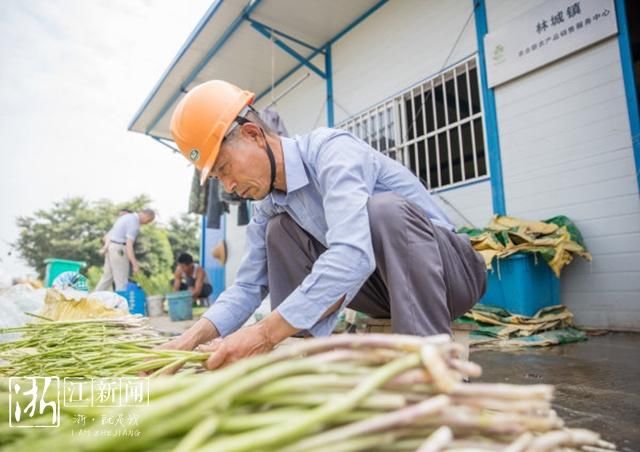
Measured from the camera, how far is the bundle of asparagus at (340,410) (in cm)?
43

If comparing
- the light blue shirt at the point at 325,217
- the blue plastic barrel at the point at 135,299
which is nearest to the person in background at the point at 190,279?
the blue plastic barrel at the point at 135,299

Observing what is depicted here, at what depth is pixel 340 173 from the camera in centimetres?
124

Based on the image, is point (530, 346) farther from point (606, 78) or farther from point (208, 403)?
point (208, 403)

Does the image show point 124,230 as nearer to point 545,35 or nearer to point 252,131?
point 252,131

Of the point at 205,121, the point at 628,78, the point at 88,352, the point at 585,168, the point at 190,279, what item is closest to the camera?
the point at 88,352

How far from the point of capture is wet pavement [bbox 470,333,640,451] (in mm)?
1151

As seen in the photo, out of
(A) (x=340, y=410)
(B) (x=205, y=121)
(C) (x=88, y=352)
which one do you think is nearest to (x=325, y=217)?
(B) (x=205, y=121)

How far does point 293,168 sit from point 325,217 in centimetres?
22

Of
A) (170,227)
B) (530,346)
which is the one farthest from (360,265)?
(170,227)

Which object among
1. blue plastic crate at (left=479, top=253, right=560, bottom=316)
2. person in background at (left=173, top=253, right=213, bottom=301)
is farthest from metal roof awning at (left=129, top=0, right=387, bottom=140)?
blue plastic crate at (left=479, top=253, right=560, bottom=316)

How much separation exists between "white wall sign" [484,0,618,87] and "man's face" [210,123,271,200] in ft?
10.6

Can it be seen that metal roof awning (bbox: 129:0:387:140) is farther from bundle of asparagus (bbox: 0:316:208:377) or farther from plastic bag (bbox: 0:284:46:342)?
bundle of asparagus (bbox: 0:316:208:377)

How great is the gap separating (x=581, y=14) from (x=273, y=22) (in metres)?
4.01

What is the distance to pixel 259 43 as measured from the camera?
642 centimetres
